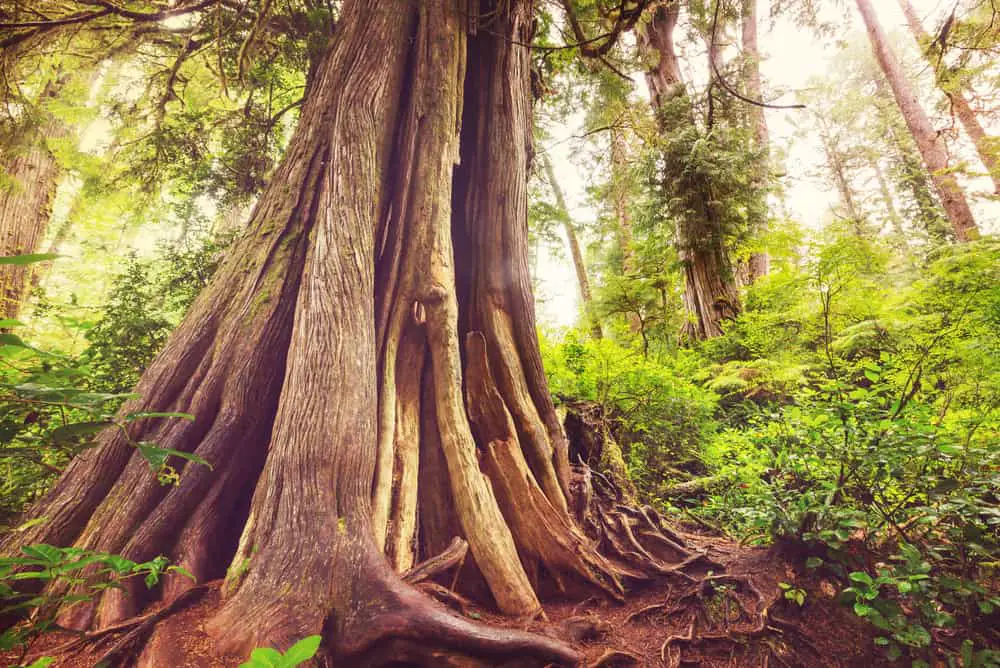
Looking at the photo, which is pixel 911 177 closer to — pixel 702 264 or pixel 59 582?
pixel 702 264

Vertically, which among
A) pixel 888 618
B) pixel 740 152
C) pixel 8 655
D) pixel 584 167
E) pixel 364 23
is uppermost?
pixel 584 167

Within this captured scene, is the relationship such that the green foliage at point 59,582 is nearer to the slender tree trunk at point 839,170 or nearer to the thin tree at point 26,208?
the thin tree at point 26,208

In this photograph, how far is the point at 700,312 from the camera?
7371mm

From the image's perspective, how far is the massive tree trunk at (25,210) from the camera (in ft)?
19.6

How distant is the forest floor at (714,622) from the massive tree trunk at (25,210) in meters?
6.38

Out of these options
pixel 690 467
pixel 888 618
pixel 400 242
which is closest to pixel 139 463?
pixel 400 242

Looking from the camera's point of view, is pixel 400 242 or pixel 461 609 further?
pixel 400 242

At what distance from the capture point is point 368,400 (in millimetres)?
2404

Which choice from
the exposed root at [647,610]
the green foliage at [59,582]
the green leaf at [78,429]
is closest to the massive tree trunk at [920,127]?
the exposed root at [647,610]

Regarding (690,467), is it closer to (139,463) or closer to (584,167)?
Answer: (139,463)

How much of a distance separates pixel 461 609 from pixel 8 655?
2050 mm

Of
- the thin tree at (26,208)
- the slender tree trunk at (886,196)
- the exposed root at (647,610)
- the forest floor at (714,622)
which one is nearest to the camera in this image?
the forest floor at (714,622)

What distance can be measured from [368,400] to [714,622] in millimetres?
2324

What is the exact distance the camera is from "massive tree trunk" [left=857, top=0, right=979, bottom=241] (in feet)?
27.4
